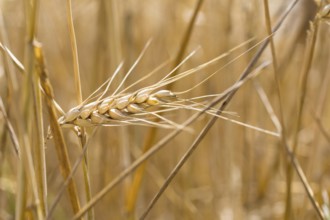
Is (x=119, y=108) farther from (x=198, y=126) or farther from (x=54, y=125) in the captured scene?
A: (x=198, y=126)

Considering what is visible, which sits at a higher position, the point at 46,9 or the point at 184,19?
the point at 46,9

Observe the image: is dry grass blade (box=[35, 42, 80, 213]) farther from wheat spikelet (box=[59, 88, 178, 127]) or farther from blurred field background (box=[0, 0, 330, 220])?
blurred field background (box=[0, 0, 330, 220])

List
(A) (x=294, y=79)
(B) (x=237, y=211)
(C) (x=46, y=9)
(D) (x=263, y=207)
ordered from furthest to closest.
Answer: (A) (x=294, y=79), (C) (x=46, y=9), (D) (x=263, y=207), (B) (x=237, y=211)

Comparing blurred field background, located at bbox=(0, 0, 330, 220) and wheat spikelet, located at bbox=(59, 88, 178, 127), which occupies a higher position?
wheat spikelet, located at bbox=(59, 88, 178, 127)

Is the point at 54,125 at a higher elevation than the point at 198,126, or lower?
higher

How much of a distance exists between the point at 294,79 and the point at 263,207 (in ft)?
1.50

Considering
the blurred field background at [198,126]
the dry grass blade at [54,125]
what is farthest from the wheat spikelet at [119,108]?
the blurred field background at [198,126]

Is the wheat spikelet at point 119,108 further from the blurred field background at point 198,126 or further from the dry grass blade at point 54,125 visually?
the blurred field background at point 198,126

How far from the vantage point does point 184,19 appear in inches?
61.7

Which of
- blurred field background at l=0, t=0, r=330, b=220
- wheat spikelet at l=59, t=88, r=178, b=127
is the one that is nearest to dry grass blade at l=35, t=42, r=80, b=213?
wheat spikelet at l=59, t=88, r=178, b=127

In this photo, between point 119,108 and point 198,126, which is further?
point 198,126

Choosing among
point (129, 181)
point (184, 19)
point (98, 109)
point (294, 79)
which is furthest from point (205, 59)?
point (98, 109)

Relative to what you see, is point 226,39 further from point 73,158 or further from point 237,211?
point 73,158

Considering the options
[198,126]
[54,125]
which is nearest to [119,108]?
[54,125]
